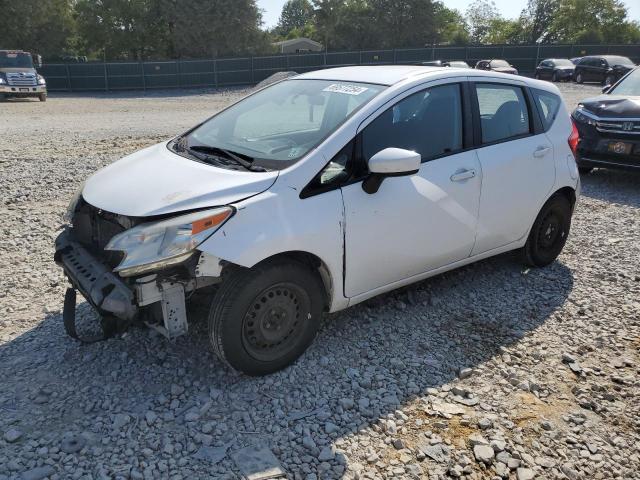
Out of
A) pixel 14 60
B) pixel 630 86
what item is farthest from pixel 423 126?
pixel 14 60

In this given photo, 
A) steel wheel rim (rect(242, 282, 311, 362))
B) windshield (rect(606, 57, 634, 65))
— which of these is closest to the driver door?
steel wheel rim (rect(242, 282, 311, 362))

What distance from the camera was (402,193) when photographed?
3588 mm

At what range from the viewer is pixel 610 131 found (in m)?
7.82

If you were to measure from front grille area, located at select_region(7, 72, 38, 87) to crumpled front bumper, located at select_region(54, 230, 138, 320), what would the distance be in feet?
75.6

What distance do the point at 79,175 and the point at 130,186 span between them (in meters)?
5.43

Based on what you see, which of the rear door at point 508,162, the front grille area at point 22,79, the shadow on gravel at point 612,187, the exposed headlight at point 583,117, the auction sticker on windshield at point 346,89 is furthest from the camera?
the front grille area at point 22,79

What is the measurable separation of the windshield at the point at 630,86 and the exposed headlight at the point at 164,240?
8024mm

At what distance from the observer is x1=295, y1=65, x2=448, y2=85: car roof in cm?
386

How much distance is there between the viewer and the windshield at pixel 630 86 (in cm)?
856

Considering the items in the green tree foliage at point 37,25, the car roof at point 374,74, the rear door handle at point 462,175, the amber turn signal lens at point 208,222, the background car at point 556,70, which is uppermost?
the green tree foliage at point 37,25

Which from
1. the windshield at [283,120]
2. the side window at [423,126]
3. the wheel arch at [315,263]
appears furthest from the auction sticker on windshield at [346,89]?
the wheel arch at [315,263]

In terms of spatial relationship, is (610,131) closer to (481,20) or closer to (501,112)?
(501,112)

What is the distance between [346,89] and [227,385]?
7.15ft

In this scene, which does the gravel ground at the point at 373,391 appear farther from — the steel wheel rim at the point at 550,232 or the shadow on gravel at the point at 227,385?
the steel wheel rim at the point at 550,232
